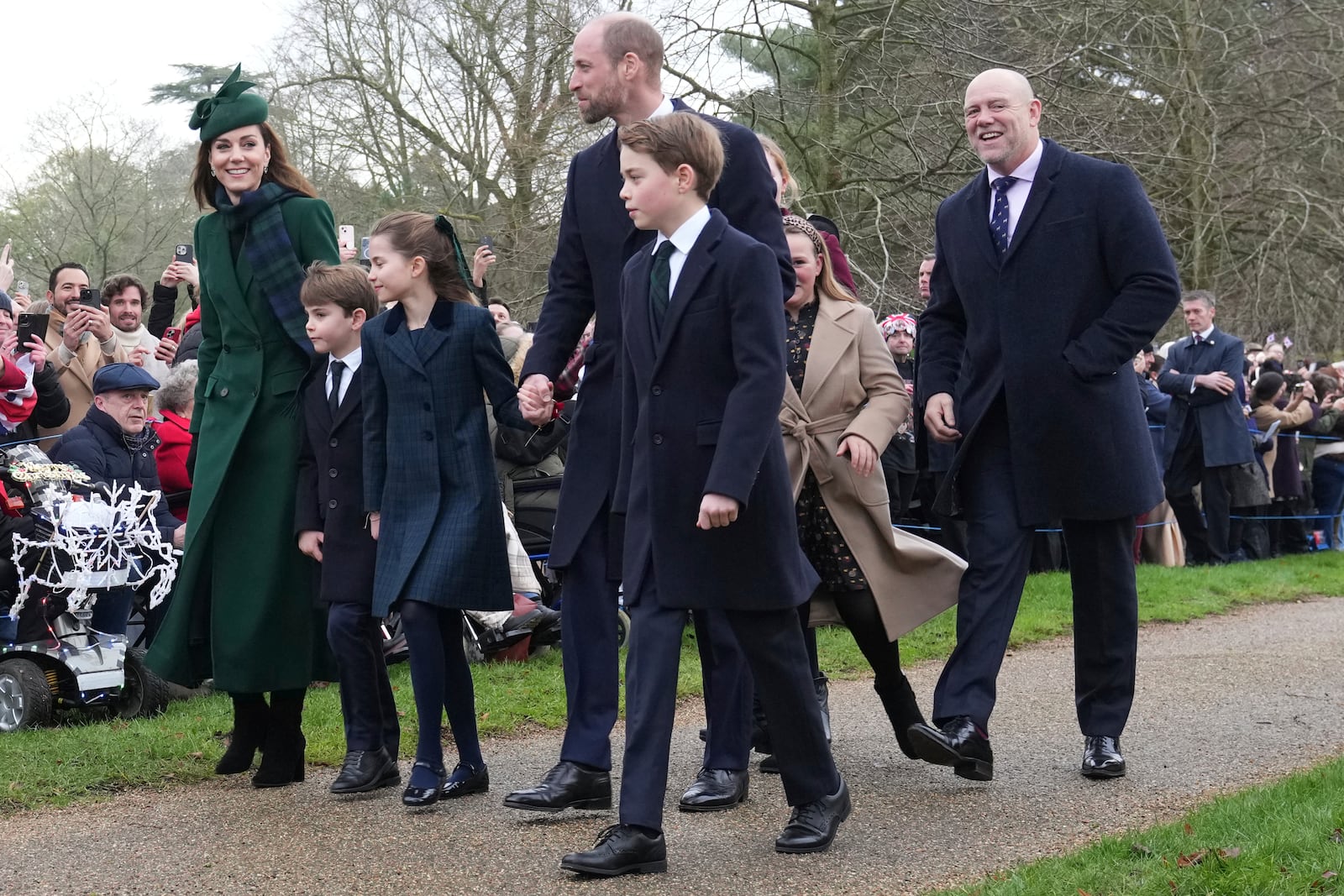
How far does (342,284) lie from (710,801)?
2.07 meters

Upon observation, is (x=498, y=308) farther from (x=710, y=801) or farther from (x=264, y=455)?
(x=710, y=801)

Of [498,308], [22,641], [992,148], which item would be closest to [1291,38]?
[498,308]

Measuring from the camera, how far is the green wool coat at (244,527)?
210 inches

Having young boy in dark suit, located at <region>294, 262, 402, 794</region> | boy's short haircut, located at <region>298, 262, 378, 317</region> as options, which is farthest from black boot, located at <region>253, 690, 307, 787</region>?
boy's short haircut, located at <region>298, 262, 378, 317</region>

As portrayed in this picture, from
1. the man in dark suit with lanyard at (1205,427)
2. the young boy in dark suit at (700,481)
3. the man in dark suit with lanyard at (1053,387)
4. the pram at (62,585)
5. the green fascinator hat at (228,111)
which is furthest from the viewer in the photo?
the man in dark suit with lanyard at (1205,427)

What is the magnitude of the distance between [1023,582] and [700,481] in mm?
1525

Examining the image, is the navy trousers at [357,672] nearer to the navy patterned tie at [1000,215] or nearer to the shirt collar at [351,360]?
the shirt collar at [351,360]

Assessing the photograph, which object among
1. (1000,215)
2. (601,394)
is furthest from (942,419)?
(601,394)

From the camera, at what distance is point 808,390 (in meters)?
5.37

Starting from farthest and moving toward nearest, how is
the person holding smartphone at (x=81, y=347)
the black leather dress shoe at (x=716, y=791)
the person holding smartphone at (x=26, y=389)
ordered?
1. the person holding smartphone at (x=81, y=347)
2. the person holding smartphone at (x=26, y=389)
3. the black leather dress shoe at (x=716, y=791)

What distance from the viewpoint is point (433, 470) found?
511 cm

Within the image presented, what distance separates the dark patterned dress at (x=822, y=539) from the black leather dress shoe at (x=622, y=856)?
1405 mm

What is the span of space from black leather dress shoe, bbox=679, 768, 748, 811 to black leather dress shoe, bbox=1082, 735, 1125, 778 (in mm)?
1137

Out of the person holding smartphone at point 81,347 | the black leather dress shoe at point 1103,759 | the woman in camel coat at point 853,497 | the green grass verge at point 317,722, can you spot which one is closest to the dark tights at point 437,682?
the green grass verge at point 317,722
